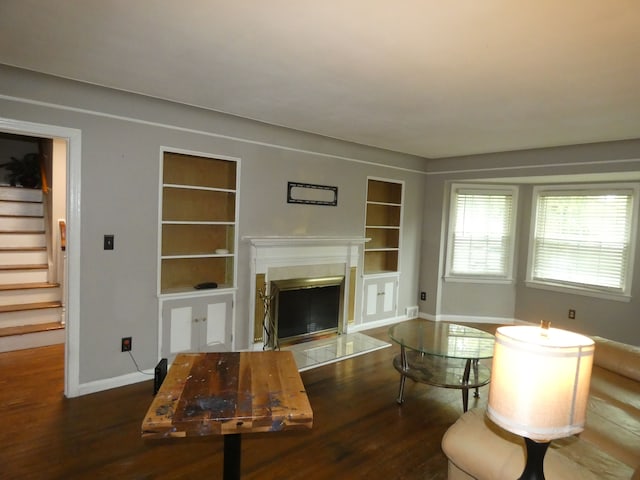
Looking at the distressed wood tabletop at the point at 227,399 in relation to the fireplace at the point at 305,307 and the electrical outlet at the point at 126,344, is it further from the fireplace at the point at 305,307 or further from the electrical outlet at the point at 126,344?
the fireplace at the point at 305,307

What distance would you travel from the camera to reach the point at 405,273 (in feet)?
18.2

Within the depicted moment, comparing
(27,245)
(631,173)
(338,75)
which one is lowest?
(27,245)

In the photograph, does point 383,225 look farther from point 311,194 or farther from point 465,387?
point 465,387

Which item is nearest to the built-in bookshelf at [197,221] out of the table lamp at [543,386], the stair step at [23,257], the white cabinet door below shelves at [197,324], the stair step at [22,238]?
the white cabinet door below shelves at [197,324]

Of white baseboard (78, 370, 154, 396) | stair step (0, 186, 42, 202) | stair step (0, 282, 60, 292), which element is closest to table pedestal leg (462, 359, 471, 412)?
white baseboard (78, 370, 154, 396)

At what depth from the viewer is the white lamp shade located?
3.59 ft

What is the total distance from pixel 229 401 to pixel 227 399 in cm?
2

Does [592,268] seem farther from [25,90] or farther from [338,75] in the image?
[25,90]

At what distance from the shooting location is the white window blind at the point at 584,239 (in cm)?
459

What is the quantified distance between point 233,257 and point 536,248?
165 inches

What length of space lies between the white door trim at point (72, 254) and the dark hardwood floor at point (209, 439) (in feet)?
0.78

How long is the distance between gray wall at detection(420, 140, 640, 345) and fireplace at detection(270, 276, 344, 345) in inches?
69.3

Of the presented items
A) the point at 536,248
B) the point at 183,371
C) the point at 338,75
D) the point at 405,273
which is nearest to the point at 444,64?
the point at 338,75

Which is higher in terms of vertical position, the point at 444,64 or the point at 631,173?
the point at 444,64
